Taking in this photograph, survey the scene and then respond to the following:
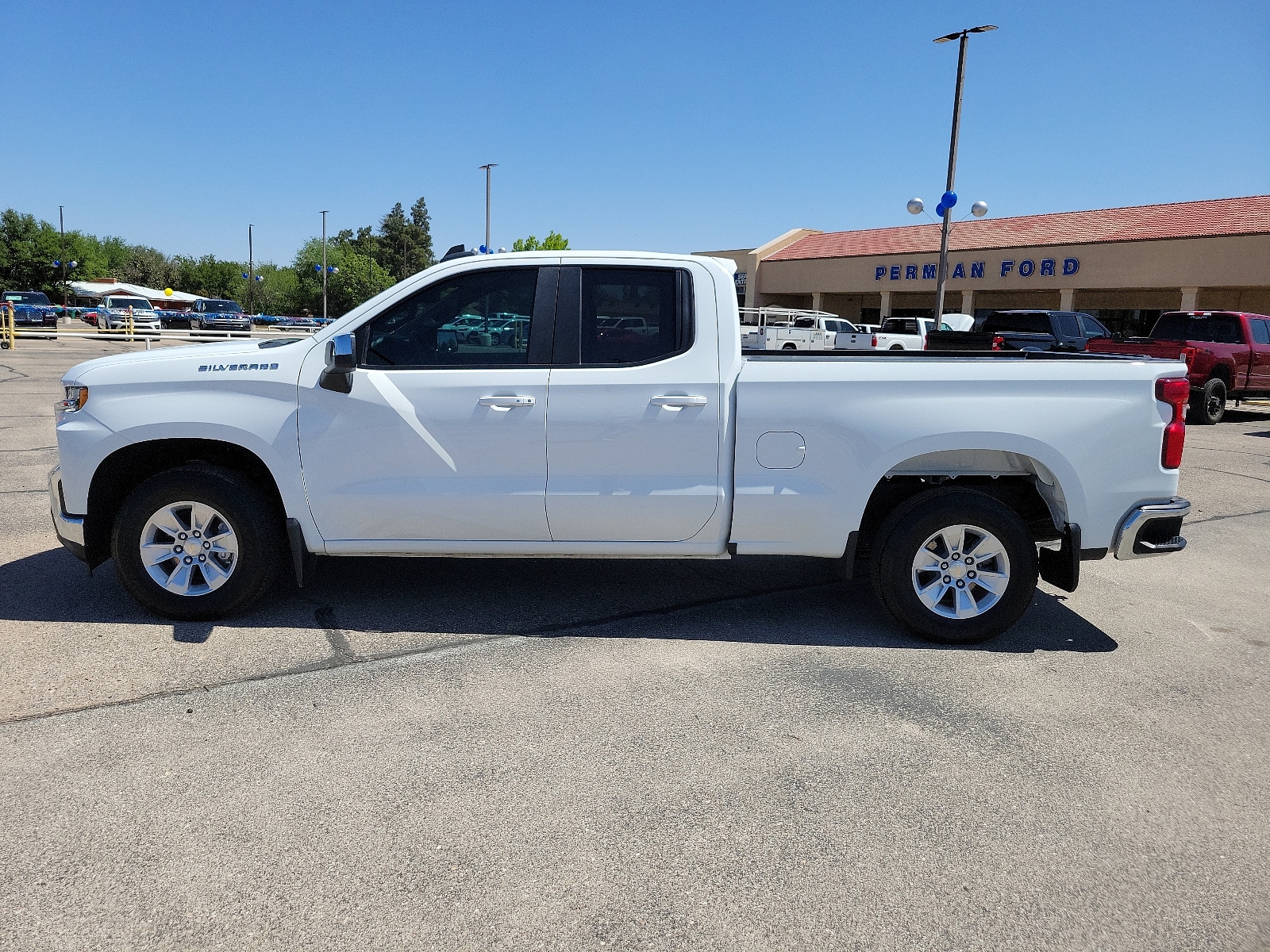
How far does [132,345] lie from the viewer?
1356 inches

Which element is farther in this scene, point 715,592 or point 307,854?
point 715,592

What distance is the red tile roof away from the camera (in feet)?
108

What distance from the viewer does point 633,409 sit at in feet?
15.5

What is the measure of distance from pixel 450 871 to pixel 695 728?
1318 mm

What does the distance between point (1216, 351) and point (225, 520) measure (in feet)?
56.7

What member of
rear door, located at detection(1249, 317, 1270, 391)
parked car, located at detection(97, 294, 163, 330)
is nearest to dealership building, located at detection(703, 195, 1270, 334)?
rear door, located at detection(1249, 317, 1270, 391)

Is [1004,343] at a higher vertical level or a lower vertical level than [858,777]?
higher

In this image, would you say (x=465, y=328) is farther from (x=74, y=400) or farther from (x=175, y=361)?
(x=74, y=400)

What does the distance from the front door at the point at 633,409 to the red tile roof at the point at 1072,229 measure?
32864mm

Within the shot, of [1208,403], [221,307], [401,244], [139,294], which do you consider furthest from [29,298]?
[401,244]

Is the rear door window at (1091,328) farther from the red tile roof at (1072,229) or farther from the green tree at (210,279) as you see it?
the green tree at (210,279)

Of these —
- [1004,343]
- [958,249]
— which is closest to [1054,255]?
[958,249]

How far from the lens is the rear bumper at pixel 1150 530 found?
4789mm

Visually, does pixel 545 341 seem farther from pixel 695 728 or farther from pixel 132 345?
pixel 132 345
